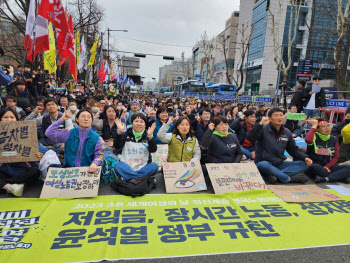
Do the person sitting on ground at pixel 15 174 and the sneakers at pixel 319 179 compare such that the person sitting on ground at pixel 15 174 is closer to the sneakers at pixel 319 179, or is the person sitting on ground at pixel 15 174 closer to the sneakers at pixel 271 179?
the sneakers at pixel 271 179

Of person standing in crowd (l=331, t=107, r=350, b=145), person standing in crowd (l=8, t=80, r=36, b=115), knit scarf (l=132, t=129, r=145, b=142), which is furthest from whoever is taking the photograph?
person standing in crowd (l=8, t=80, r=36, b=115)

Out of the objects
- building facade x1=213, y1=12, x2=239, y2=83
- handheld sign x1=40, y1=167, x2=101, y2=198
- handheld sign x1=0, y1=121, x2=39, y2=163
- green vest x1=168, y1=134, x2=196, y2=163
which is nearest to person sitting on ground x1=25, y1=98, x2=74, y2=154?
handheld sign x1=0, y1=121, x2=39, y2=163

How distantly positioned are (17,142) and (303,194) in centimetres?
487

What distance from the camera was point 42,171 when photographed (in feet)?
13.3

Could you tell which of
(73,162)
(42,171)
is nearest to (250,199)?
(73,162)

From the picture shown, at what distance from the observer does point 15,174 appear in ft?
12.7

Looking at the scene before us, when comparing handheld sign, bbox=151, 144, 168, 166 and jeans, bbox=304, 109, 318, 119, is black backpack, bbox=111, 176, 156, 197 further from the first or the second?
jeans, bbox=304, 109, 318, 119

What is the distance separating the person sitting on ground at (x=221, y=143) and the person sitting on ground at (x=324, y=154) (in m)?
1.59

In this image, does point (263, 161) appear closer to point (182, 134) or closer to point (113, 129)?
point (182, 134)

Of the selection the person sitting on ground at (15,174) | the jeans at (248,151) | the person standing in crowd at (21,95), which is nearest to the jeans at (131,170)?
the person sitting on ground at (15,174)

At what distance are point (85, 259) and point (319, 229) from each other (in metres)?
2.77

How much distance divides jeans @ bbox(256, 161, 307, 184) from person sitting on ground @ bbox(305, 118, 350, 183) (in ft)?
1.32

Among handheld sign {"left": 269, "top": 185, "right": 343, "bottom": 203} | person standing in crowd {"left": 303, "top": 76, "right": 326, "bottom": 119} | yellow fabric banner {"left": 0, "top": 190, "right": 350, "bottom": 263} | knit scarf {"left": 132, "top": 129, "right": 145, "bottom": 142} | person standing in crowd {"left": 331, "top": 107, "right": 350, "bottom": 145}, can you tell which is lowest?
yellow fabric banner {"left": 0, "top": 190, "right": 350, "bottom": 263}

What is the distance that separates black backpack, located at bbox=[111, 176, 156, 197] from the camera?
376 centimetres
